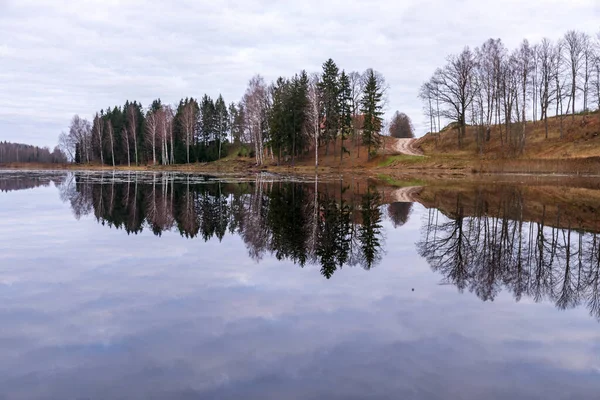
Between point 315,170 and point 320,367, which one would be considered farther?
point 315,170

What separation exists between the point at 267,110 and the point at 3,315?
76.2 m

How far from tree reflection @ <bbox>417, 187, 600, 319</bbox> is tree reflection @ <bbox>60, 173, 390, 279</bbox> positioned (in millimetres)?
1863

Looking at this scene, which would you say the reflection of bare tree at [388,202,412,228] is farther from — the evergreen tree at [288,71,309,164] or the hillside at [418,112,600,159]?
the evergreen tree at [288,71,309,164]

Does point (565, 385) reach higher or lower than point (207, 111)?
lower

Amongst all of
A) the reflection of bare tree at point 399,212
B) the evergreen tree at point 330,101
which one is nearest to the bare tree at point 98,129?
the evergreen tree at point 330,101

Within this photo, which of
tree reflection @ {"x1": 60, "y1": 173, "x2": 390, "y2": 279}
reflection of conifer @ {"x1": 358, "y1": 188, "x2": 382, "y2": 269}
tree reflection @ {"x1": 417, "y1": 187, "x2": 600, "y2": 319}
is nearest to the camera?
tree reflection @ {"x1": 417, "y1": 187, "x2": 600, "y2": 319}

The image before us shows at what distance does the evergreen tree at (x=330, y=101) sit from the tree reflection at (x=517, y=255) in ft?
182

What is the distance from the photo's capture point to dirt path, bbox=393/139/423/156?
71.6 m

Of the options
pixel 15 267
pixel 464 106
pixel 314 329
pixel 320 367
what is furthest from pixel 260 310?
pixel 464 106

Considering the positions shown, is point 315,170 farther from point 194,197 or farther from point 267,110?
point 194,197

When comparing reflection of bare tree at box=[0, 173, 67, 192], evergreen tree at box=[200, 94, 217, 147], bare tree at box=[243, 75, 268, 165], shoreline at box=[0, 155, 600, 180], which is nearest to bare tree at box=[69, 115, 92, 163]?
evergreen tree at box=[200, 94, 217, 147]

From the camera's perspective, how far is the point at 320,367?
545 centimetres

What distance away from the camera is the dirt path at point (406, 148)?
71550 mm

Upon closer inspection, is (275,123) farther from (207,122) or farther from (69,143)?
(69,143)
